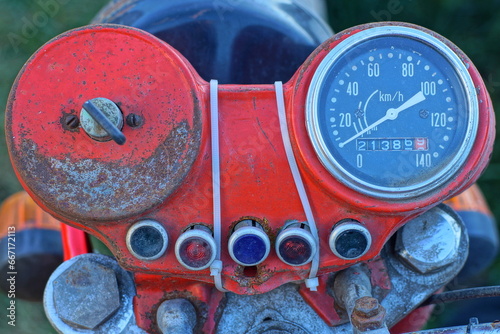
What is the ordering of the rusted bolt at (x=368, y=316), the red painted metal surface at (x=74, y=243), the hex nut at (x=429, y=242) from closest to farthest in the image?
the rusted bolt at (x=368, y=316) → the hex nut at (x=429, y=242) → the red painted metal surface at (x=74, y=243)

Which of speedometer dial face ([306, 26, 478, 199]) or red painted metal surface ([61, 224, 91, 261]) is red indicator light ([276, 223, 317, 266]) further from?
red painted metal surface ([61, 224, 91, 261])

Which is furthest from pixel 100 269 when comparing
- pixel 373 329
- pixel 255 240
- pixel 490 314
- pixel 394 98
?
pixel 490 314

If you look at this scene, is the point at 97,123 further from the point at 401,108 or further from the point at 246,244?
the point at 401,108

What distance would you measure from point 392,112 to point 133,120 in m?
0.46

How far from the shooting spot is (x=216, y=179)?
1248mm

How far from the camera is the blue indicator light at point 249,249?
47.2 inches

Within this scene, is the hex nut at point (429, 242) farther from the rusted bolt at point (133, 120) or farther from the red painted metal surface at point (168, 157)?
the rusted bolt at point (133, 120)

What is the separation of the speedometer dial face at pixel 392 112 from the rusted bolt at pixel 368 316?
0.67ft

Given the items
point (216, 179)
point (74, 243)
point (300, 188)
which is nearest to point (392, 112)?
point (300, 188)

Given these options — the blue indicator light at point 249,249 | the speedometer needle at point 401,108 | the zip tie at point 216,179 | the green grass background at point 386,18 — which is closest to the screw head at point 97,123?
the zip tie at point 216,179

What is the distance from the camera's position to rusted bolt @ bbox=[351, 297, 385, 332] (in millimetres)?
1115

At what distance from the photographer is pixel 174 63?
1249 mm

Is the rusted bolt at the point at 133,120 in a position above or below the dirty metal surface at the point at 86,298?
above

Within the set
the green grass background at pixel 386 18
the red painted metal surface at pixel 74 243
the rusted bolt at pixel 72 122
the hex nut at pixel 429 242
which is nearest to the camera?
the rusted bolt at pixel 72 122
